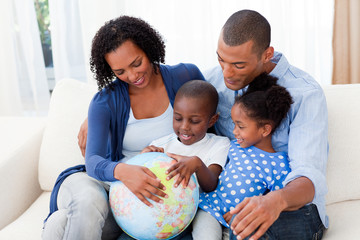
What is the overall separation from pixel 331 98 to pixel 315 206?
0.64 metres

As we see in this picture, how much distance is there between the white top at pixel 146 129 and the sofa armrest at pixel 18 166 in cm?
61

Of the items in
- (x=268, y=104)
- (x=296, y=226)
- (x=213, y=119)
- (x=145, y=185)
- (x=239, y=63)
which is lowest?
(x=296, y=226)

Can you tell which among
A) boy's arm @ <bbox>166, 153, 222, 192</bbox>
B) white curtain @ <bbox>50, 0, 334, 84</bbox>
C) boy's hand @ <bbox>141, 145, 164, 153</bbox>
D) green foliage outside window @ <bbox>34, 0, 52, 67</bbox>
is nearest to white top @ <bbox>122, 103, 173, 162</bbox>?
boy's hand @ <bbox>141, 145, 164, 153</bbox>

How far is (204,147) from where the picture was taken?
1.95 metres

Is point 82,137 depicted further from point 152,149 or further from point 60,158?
point 152,149

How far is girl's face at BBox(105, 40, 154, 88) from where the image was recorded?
6.07 feet

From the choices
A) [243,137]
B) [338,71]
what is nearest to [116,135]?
[243,137]

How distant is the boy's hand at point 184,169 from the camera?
1610 millimetres

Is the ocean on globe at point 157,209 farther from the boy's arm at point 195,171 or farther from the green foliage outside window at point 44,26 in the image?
the green foliage outside window at point 44,26

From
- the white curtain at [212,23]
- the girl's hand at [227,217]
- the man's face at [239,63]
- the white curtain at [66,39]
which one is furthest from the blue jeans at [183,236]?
the white curtain at [66,39]

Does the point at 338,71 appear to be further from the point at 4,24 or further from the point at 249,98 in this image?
the point at 4,24

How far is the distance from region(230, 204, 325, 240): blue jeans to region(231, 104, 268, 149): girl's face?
342mm

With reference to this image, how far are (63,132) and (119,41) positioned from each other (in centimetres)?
68

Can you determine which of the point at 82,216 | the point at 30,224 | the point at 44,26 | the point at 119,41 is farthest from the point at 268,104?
the point at 44,26
